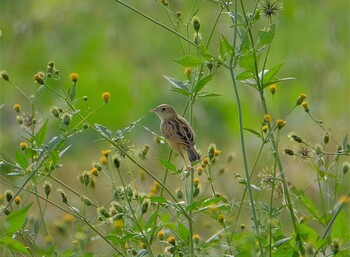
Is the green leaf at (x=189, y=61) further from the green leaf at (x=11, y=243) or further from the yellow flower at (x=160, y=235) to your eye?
the green leaf at (x=11, y=243)

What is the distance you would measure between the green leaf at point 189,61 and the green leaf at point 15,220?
686 millimetres

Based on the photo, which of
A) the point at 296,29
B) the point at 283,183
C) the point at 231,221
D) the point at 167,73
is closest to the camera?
the point at 283,183

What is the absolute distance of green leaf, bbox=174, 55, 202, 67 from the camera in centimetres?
303

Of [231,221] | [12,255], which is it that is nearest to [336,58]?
[231,221]

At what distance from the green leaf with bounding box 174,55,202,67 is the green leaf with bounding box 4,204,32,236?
0.69 metres

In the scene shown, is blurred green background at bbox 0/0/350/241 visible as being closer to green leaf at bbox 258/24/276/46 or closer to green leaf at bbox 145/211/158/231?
green leaf at bbox 258/24/276/46

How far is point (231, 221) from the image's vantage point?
Result: 3.54 metres

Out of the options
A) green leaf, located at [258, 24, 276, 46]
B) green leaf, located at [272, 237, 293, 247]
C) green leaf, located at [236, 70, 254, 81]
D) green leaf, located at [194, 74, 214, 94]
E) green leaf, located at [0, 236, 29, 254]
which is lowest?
green leaf, located at [0, 236, 29, 254]

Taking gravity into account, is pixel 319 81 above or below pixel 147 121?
above

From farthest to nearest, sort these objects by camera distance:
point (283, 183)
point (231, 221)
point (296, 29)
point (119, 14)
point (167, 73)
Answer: point (167, 73) < point (119, 14) < point (296, 29) < point (231, 221) < point (283, 183)

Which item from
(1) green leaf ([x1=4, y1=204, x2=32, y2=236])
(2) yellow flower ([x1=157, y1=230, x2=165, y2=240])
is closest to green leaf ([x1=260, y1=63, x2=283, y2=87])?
(2) yellow flower ([x1=157, y1=230, x2=165, y2=240])

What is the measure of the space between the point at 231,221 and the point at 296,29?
300 cm

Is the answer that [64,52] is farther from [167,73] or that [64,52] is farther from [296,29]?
[296,29]

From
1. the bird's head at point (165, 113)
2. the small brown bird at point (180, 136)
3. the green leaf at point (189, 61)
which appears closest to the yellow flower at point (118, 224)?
the small brown bird at point (180, 136)
